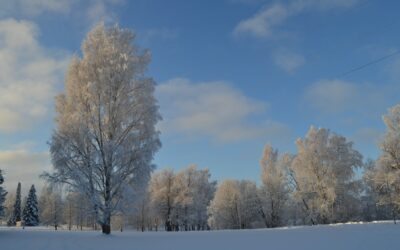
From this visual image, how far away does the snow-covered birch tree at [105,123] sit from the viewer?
971 inches

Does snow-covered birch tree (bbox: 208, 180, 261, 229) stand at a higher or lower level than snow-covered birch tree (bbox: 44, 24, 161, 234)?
lower

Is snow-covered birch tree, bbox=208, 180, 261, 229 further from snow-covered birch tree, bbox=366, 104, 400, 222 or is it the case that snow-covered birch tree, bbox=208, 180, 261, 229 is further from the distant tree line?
snow-covered birch tree, bbox=366, 104, 400, 222

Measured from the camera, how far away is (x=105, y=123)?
1013 inches

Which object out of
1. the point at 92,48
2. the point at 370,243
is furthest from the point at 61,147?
the point at 370,243

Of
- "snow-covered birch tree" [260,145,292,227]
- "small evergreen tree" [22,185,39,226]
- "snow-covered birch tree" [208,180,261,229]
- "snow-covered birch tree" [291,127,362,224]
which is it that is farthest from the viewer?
"small evergreen tree" [22,185,39,226]

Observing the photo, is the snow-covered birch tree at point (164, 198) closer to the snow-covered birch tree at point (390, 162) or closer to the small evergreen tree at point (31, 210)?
the small evergreen tree at point (31, 210)

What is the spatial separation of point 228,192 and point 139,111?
61.4 m

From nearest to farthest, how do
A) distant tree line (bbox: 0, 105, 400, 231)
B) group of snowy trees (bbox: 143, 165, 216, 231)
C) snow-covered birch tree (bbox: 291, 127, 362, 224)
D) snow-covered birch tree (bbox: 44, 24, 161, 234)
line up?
1. snow-covered birch tree (bbox: 44, 24, 161, 234)
2. distant tree line (bbox: 0, 105, 400, 231)
3. snow-covered birch tree (bbox: 291, 127, 362, 224)
4. group of snowy trees (bbox: 143, 165, 216, 231)

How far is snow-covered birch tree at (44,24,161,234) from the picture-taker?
80.9ft

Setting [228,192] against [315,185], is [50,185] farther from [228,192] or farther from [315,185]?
[228,192]

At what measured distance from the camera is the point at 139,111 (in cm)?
2619

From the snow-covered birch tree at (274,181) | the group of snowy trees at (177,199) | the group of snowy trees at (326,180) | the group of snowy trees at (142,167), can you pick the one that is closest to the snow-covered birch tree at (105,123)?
the group of snowy trees at (142,167)

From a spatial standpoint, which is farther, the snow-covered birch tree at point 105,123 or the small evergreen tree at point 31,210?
the small evergreen tree at point 31,210

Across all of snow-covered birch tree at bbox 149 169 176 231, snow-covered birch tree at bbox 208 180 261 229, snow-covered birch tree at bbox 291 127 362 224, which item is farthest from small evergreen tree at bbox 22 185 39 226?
snow-covered birch tree at bbox 291 127 362 224
